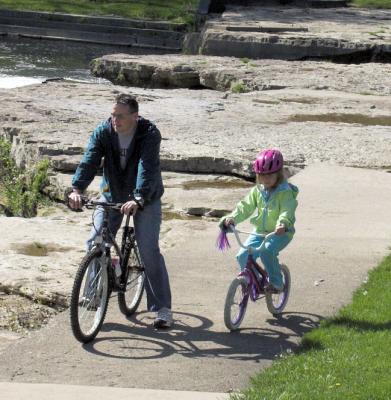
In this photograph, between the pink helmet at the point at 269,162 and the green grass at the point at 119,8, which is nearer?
the pink helmet at the point at 269,162

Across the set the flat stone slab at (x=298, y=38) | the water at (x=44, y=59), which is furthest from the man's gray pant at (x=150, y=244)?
the flat stone slab at (x=298, y=38)

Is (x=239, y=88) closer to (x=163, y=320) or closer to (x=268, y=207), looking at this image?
(x=268, y=207)

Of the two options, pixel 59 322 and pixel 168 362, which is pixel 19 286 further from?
pixel 168 362

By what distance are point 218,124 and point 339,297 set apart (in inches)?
266

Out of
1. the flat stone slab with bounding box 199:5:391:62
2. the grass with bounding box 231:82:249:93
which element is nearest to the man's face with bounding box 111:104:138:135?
the grass with bounding box 231:82:249:93

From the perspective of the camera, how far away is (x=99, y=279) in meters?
6.73

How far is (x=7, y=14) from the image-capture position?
3303 cm

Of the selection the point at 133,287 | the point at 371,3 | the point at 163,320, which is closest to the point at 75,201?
the point at 133,287

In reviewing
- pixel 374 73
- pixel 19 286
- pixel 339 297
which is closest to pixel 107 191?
pixel 19 286

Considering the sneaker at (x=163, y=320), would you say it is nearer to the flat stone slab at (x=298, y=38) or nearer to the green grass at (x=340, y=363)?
the green grass at (x=340, y=363)

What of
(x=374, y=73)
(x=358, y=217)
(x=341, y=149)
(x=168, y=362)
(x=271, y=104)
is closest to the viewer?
(x=168, y=362)

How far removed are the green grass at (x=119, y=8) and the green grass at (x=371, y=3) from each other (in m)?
5.22

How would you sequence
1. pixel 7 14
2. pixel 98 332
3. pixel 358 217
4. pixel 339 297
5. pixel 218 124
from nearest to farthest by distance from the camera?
pixel 98 332 < pixel 339 297 < pixel 358 217 < pixel 218 124 < pixel 7 14

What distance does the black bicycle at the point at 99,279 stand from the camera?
6.49 metres
